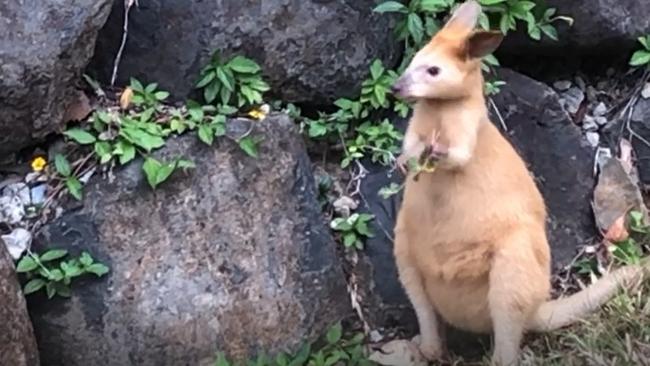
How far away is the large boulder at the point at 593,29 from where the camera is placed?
6.18 metres

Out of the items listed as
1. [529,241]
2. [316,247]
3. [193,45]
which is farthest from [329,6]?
[529,241]

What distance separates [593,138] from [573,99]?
23 centimetres

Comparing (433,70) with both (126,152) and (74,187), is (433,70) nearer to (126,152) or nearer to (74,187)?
(126,152)

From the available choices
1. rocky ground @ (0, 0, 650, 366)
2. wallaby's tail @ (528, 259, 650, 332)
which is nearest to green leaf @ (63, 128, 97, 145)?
rocky ground @ (0, 0, 650, 366)

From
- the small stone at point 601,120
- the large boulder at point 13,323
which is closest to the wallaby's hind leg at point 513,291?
the small stone at point 601,120

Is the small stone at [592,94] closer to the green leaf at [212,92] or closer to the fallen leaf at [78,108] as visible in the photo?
the green leaf at [212,92]

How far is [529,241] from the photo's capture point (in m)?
5.12

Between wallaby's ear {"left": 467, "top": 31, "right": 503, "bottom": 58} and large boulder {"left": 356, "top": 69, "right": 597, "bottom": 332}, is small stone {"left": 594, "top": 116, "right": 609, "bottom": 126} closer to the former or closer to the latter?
large boulder {"left": 356, "top": 69, "right": 597, "bottom": 332}

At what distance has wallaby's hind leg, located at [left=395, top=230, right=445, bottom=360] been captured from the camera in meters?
5.35

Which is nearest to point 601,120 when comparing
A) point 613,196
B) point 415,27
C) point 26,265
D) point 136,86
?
point 613,196

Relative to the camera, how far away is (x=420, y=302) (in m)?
5.38

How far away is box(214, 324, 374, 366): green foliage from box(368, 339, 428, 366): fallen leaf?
73 millimetres

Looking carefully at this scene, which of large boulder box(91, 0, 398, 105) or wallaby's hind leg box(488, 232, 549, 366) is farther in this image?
large boulder box(91, 0, 398, 105)

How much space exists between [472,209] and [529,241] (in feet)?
0.83
